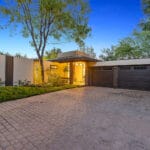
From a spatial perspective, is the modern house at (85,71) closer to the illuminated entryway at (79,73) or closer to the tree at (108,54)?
the illuminated entryway at (79,73)

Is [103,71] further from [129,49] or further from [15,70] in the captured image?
[129,49]

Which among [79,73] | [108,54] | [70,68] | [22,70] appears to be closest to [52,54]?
[108,54]

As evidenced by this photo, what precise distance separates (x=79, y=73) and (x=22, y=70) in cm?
700

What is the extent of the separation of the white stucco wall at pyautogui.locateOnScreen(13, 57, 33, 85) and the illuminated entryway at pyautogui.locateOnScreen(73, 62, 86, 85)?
4.99 metres

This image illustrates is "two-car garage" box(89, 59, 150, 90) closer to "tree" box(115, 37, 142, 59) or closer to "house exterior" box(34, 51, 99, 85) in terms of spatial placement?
"house exterior" box(34, 51, 99, 85)

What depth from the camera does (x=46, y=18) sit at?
1447 cm

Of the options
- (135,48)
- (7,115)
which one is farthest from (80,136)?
(135,48)

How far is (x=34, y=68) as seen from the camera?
16891mm

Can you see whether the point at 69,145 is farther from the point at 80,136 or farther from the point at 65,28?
the point at 65,28

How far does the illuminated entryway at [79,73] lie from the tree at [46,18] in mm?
4137

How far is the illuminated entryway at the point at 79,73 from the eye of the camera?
19.0 m

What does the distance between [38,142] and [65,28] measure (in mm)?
12934

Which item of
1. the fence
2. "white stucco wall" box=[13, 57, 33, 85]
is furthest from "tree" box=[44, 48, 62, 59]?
the fence

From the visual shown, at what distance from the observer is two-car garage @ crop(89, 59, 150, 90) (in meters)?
14.7
